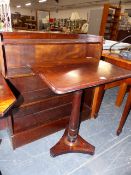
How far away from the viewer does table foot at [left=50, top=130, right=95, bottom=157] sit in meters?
1.52

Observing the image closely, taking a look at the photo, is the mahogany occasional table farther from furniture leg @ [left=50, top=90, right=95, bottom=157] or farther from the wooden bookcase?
the wooden bookcase

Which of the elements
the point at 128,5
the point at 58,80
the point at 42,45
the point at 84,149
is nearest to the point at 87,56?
the point at 42,45

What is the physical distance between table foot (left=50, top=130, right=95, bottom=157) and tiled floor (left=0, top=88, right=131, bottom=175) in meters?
0.05

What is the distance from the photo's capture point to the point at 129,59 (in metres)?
1.70

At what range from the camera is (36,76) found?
1577 millimetres

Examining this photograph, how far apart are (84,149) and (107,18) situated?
16.8 ft

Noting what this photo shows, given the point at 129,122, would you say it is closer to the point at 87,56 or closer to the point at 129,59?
the point at 129,59

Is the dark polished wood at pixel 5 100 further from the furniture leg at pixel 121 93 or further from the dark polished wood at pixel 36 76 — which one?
the furniture leg at pixel 121 93

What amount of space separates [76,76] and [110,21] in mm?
5521

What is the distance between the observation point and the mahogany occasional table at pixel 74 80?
93cm

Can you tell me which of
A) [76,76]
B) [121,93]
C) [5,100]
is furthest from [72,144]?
[121,93]

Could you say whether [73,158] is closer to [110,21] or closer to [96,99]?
[96,99]

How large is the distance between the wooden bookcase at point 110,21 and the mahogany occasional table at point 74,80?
15.2 feet

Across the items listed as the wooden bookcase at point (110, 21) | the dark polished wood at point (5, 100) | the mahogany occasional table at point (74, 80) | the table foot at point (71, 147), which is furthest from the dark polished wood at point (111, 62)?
the wooden bookcase at point (110, 21)
